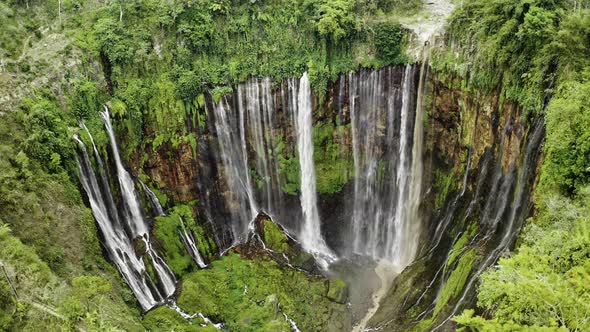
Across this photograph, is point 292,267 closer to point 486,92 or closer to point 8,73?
point 486,92

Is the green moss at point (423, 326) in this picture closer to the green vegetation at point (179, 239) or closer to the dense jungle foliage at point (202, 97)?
the dense jungle foliage at point (202, 97)

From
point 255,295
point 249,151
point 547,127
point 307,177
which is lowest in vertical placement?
point 255,295

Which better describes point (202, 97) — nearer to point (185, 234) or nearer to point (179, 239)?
point (185, 234)

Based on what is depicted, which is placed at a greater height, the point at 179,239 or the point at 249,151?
the point at 249,151

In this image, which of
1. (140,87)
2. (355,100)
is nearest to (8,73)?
(140,87)

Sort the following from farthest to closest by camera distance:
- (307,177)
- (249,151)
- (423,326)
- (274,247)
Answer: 1. (307,177)
2. (249,151)
3. (274,247)
4. (423,326)

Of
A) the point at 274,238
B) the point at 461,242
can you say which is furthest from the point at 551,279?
the point at 274,238

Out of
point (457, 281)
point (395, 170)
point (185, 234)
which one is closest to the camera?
point (457, 281)

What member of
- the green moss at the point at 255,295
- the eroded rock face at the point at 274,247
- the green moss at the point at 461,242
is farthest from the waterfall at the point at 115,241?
the green moss at the point at 461,242
